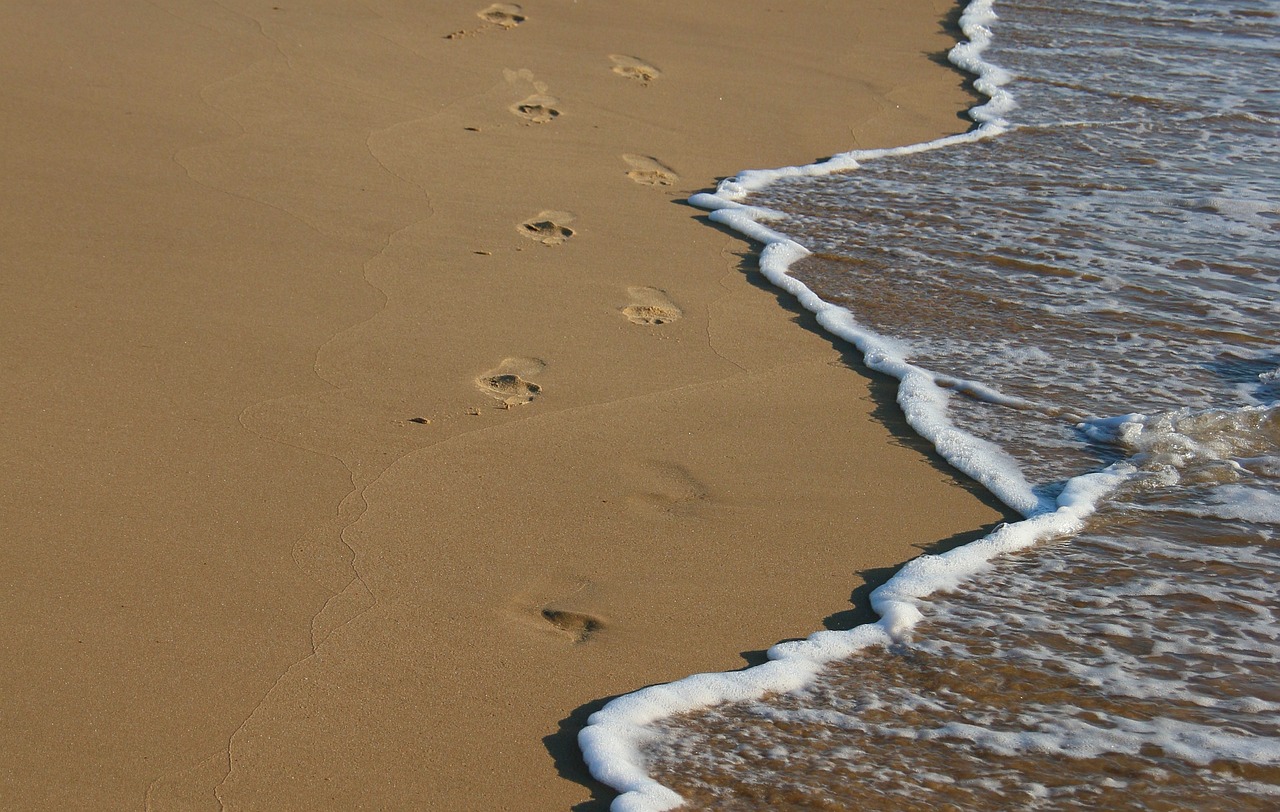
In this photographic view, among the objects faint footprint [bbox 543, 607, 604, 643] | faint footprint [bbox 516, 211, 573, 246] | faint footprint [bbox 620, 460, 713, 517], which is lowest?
faint footprint [bbox 543, 607, 604, 643]

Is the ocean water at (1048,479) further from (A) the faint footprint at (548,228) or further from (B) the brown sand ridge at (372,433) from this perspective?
(A) the faint footprint at (548,228)

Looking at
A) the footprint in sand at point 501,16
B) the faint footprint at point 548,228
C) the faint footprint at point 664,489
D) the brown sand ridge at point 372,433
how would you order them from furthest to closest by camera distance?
1. the footprint in sand at point 501,16
2. the faint footprint at point 548,228
3. the faint footprint at point 664,489
4. the brown sand ridge at point 372,433

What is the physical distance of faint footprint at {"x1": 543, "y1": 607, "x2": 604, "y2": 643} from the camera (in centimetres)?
275

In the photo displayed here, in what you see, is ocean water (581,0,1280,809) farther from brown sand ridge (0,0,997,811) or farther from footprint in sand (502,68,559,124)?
footprint in sand (502,68,559,124)

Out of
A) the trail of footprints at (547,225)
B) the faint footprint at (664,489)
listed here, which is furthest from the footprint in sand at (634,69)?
the faint footprint at (664,489)

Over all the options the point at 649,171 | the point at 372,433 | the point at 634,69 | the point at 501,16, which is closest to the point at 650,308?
the point at 372,433

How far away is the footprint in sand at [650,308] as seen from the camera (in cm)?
429

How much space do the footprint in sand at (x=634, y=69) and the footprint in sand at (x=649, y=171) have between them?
3.61ft

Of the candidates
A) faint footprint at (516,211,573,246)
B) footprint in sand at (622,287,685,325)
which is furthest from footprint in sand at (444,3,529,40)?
footprint in sand at (622,287,685,325)

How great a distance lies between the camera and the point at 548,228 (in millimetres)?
4883

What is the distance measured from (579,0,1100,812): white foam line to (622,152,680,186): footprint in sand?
0.25m

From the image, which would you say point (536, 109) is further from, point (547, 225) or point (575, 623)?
point (575, 623)

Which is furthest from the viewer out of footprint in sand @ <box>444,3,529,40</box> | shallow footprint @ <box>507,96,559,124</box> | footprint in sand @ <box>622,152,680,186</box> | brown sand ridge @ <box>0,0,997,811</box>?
footprint in sand @ <box>444,3,529,40</box>

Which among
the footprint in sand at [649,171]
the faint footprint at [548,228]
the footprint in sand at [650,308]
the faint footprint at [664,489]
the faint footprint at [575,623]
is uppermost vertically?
the footprint in sand at [649,171]
